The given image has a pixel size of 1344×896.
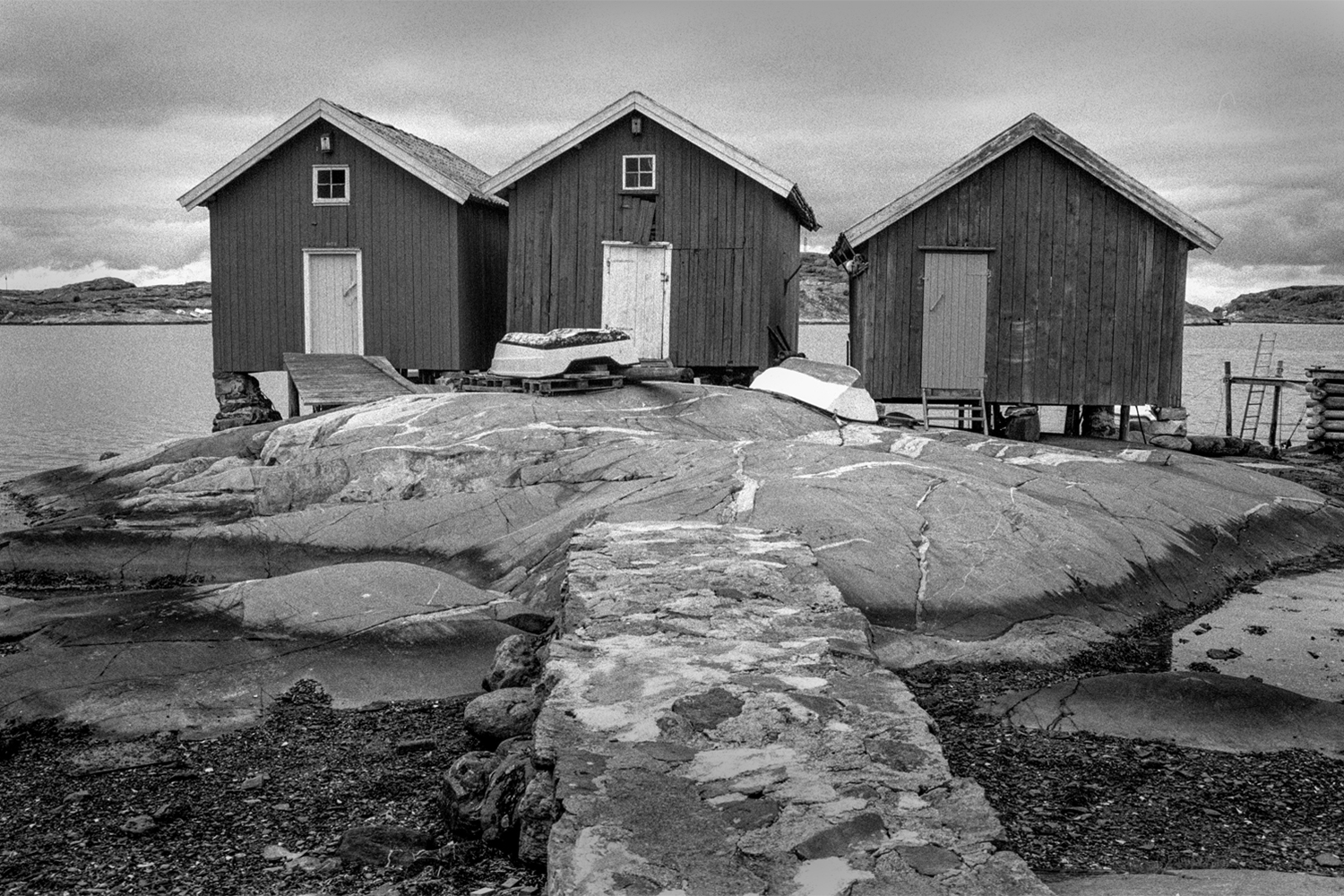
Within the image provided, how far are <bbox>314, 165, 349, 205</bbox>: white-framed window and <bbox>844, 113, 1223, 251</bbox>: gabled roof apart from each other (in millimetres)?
10889

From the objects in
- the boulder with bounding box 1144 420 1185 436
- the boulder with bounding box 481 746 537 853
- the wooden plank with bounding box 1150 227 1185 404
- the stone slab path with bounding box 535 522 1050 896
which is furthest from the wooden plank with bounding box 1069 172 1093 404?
the boulder with bounding box 481 746 537 853

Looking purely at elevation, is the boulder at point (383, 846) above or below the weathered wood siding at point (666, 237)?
below

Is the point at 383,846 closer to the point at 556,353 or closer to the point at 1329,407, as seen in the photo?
the point at 556,353

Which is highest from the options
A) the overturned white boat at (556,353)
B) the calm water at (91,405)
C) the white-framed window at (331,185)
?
the white-framed window at (331,185)

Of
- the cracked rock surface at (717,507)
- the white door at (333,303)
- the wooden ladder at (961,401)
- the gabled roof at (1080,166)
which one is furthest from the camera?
the white door at (333,303)

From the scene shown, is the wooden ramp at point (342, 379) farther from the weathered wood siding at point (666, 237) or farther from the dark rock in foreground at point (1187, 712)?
the dark rock in foreground at point (1187, 712)

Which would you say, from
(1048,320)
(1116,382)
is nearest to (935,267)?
(1048,320)

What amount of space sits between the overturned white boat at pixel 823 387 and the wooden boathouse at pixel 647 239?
253 cm

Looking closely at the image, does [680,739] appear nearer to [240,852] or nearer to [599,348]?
[240,852]

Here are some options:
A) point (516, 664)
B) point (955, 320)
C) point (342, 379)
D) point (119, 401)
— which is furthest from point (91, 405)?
Result: point (516, 664)

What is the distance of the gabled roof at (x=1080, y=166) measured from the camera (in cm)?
2088

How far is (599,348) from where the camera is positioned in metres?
18.9

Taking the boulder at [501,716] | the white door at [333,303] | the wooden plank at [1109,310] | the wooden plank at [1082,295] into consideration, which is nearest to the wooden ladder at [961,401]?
the wooden plank at [1082,295]

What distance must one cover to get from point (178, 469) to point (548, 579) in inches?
325
